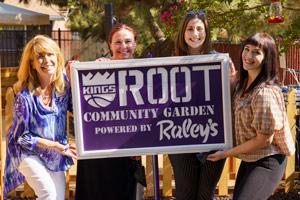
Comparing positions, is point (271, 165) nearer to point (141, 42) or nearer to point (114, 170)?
point (114, 170)

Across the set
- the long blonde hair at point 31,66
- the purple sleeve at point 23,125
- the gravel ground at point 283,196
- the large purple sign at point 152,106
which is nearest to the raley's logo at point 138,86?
the large purple sign at point 152,106

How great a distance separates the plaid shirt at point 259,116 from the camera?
10.7 feet

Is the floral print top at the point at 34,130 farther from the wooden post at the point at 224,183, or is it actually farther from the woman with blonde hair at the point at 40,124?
the wooden post at the point at 224,183

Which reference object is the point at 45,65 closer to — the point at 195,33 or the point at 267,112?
the point at 195,33

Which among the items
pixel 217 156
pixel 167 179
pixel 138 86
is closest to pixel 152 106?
pixel 138 86

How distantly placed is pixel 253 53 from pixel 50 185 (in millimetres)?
1497

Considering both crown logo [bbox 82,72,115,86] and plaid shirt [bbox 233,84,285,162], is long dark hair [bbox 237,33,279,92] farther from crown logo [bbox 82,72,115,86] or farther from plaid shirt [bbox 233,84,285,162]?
crown logo [bbox 82,72,115,86]

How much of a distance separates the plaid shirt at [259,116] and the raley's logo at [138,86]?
0.25 m

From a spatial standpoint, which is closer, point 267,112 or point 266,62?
point 267,112

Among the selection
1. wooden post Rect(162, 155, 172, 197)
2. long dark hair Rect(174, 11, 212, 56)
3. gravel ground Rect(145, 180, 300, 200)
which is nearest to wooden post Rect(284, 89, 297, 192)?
gravel ground Rect(145, 180, 300, 200)

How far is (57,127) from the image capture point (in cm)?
366

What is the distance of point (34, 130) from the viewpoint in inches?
141

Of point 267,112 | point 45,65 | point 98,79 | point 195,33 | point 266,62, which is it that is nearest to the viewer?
point 267,112

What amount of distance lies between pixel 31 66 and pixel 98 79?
0.49 metres
